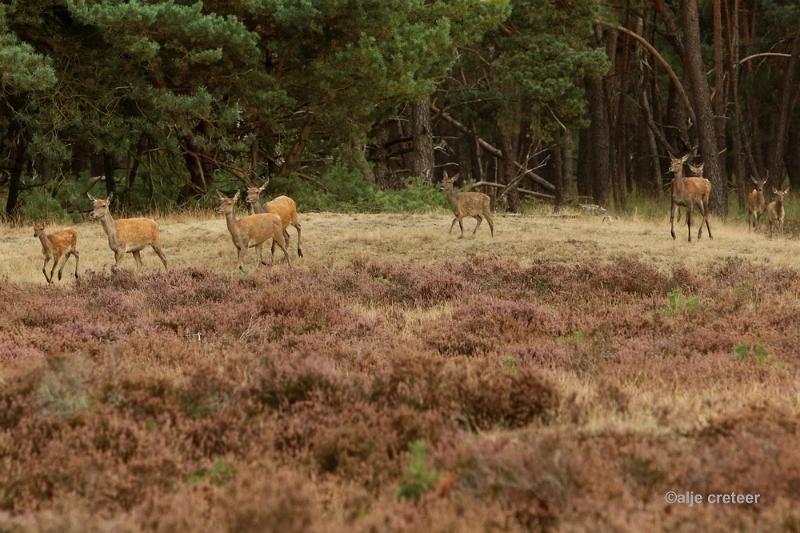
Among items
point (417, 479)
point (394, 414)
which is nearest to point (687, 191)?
point (394, 414)

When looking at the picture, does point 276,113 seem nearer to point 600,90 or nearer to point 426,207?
point 426,207

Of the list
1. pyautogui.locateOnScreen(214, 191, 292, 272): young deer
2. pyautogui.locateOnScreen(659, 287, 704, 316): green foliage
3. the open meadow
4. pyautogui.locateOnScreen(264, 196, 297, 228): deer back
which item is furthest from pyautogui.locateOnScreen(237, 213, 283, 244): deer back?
pyautogui.locateOnScreen(659, 287, 704, 316): green foliage

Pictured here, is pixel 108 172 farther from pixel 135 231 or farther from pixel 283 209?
pixel 135 231

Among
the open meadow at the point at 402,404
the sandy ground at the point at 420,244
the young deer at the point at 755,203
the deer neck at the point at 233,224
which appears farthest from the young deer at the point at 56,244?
the young deer at the point at 755,203

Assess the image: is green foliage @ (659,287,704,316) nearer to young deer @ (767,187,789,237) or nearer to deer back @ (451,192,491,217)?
deer back @ (451,192,491,217)

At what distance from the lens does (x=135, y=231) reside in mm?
14508

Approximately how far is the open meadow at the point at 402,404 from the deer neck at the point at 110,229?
171 cm

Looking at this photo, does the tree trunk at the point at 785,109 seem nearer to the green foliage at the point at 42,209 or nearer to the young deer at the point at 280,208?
the young deer at the point at 280,208

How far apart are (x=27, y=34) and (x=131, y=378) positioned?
18084 millimetres

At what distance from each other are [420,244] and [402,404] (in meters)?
10.3

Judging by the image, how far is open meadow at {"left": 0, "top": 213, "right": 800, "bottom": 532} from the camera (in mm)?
4660

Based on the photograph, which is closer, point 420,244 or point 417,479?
point 417,479

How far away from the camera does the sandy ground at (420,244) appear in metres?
14.9

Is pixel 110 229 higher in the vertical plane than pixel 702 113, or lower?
lower
